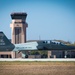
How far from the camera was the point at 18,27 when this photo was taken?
3588 inches

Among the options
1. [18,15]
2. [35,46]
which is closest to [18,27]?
[18,15]

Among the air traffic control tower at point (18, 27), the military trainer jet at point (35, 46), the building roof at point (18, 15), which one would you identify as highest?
the building roof at point (18, 15)

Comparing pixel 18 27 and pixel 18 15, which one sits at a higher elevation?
pixel 18 15

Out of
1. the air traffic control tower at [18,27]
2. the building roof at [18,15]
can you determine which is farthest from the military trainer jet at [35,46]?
the building roof at [18,15]

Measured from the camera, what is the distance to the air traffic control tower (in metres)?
90.6

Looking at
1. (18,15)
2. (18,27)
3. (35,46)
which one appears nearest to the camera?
(35,46)

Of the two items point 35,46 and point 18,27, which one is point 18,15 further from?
point 35,46

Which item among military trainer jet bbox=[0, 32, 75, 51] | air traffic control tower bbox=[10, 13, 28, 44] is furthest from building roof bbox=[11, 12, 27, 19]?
military trainer jet bbox=[0, 32, 75, 51]

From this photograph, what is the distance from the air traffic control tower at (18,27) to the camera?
90562 mm

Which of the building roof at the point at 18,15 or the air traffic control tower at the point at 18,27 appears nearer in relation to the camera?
the air traffic control tower at the point at 18,27

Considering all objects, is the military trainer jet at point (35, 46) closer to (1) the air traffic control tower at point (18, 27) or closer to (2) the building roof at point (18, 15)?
(1) the air traffic control tower at point (18, 27)

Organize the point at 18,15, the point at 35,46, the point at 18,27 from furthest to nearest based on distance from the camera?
the point at 18,15, the point at 18,27, the point at 35,46

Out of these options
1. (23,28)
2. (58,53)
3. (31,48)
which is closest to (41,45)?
(31,48)

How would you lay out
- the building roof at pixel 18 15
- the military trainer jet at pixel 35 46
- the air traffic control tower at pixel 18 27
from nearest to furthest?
the military trainer jet at pixel 35 46 < the air traffic control tower at pixel 18 27 < the building roof at pixel 18 15
